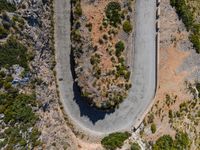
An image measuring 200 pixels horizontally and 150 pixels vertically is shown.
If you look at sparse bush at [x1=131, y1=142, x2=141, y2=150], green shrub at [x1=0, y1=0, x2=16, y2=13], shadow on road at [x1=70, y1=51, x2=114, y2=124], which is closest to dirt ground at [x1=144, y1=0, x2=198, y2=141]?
sparse bush at [x1=131, y1=142, x2=141, y2=150]

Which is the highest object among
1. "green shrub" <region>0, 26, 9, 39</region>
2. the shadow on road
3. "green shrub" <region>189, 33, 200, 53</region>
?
"green shrub" <region>0, 26, 9, 39</region>

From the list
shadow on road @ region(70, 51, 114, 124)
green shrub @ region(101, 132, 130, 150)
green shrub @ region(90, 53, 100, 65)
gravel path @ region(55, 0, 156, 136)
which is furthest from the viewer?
green shrub @ region(101, 132, 130, 150)

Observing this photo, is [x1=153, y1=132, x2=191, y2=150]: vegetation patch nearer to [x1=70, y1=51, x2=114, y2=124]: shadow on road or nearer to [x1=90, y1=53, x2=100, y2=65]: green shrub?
[x1=70, y1=51, x2=114, y2=124]: shadow on road

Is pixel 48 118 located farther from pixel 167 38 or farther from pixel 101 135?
pixel 167 38

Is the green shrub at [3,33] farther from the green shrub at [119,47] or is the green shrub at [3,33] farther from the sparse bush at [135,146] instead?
the sparse bush at [135,146]

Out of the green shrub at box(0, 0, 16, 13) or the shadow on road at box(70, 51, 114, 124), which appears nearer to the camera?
the green shrub at box(0, 0, 16, 13)

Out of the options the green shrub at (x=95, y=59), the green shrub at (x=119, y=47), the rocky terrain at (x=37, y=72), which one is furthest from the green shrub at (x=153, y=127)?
the green shrub at (x=95, y=59)

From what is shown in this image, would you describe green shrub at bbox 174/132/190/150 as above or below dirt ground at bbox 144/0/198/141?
below
